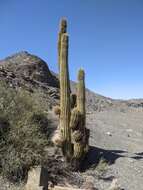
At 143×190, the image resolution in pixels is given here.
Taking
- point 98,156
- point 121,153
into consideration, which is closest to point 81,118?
point 98,156

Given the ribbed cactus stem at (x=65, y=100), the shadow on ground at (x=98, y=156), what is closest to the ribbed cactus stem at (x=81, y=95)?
the ribbed cactus stem at (x=65, y=100)

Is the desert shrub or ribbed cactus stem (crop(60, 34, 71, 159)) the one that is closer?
the desert shrub

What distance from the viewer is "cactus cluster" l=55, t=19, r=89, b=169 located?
13.0 metres

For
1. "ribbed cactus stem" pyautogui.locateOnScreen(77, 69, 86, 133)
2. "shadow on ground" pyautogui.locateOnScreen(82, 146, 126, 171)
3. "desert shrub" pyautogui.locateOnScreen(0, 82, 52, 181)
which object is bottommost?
"shadow on ground" pyautogui.locateOnScreen(82, 146, 126, 171)

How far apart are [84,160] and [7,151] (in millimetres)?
3819

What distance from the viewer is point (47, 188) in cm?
963

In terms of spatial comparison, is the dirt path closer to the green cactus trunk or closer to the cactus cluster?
the cactus cluster

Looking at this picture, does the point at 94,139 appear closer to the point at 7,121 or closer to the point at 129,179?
the point at 129,179

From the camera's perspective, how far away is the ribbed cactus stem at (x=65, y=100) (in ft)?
42.5

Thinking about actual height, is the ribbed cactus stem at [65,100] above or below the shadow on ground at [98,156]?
above

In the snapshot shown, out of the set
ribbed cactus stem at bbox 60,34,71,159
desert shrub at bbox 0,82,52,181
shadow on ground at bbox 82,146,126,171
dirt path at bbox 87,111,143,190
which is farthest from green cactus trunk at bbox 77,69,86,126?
dirt path at bbox 87,111,143,190

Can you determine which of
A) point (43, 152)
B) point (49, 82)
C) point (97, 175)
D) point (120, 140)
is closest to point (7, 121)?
point (43, 152)

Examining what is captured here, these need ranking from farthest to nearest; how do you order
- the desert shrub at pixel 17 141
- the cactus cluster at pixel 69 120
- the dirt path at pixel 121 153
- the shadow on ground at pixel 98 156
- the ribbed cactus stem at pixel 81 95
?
the ribbed cactus stem at pixel 81 95 < the shadow on ground at pixel 98 156 < the cactus cluster at pixel 69 120 < the dirt path at pixel 121 153 < the desert shrub at pixel 17 141

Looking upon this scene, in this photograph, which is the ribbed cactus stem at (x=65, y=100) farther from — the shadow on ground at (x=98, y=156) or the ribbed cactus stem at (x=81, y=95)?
the shadow on ground at (x=98, y=156)
